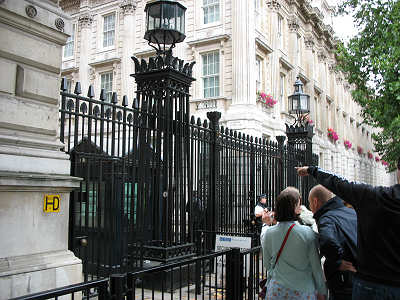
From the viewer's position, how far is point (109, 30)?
25.3 m

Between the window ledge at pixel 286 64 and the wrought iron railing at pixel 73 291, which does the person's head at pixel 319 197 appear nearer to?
the wrought iron railing at pixel 73 291

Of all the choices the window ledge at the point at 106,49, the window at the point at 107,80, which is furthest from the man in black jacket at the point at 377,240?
the window ledge at the point at 106,49

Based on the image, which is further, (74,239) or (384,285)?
(74,239)

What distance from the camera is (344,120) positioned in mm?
39000

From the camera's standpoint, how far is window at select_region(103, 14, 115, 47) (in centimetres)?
2519

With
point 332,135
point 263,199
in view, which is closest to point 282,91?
point 332,135

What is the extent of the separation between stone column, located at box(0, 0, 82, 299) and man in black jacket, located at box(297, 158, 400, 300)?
344 centimetres

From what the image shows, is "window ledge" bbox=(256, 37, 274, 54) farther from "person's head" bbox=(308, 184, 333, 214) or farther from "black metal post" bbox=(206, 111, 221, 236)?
"person's head" bbox=(308, 184, 333, 214)

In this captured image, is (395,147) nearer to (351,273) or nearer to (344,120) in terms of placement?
(344,120)

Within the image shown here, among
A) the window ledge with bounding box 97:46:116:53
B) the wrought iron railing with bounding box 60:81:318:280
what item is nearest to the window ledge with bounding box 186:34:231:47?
the window ledge with bounding box 97:46:116:53

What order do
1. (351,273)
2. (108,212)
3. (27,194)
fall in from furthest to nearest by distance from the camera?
(108,212)
(27,194)
(351,273)

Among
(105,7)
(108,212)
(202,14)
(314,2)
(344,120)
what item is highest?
Result: (314,2)

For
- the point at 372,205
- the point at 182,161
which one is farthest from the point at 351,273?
the point at 182,161

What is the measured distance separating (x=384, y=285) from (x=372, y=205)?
23.7 inches
